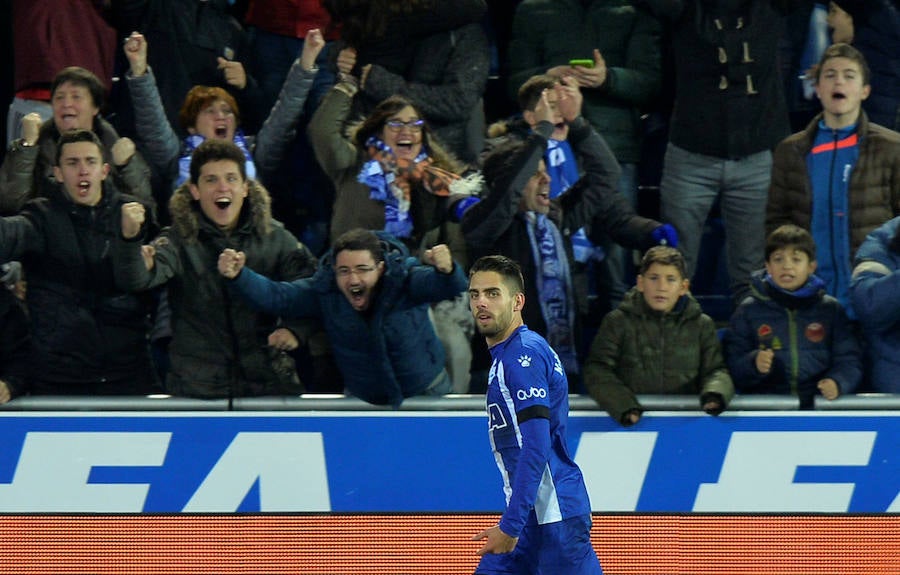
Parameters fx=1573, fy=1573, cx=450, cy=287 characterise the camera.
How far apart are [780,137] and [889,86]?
0.74 metres

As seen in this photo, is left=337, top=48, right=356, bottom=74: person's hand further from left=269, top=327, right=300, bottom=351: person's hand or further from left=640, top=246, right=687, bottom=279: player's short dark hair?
left=640, top=246, right=687, bottom=279: player's short dark hair

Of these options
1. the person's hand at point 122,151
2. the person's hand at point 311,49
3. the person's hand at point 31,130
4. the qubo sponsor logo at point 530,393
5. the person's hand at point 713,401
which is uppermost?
the person's hand at point 311,49

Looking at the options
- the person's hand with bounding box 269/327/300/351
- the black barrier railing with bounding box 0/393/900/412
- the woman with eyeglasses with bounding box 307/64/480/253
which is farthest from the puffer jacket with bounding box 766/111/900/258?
the person's hand with bounding box 269/327/300/351

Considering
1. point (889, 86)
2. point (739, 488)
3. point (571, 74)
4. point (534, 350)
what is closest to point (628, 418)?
point (739, 488)

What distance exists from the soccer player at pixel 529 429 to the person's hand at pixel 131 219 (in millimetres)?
1851

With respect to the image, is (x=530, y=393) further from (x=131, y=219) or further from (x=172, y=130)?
(x=172, y=130)

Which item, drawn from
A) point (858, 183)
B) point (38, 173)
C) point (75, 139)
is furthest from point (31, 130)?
point (858, 183)

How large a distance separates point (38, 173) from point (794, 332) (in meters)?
3.79

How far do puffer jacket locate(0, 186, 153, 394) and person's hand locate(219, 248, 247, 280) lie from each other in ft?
2.01

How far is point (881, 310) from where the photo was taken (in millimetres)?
7418

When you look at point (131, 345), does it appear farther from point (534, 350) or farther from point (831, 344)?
point (831, 344)

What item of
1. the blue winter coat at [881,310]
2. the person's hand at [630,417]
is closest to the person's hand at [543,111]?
the person's hand at [630,417]

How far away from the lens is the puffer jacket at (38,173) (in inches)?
309

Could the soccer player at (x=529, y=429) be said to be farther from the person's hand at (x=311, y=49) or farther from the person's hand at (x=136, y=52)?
the person's hand at (x=136, y=52)
